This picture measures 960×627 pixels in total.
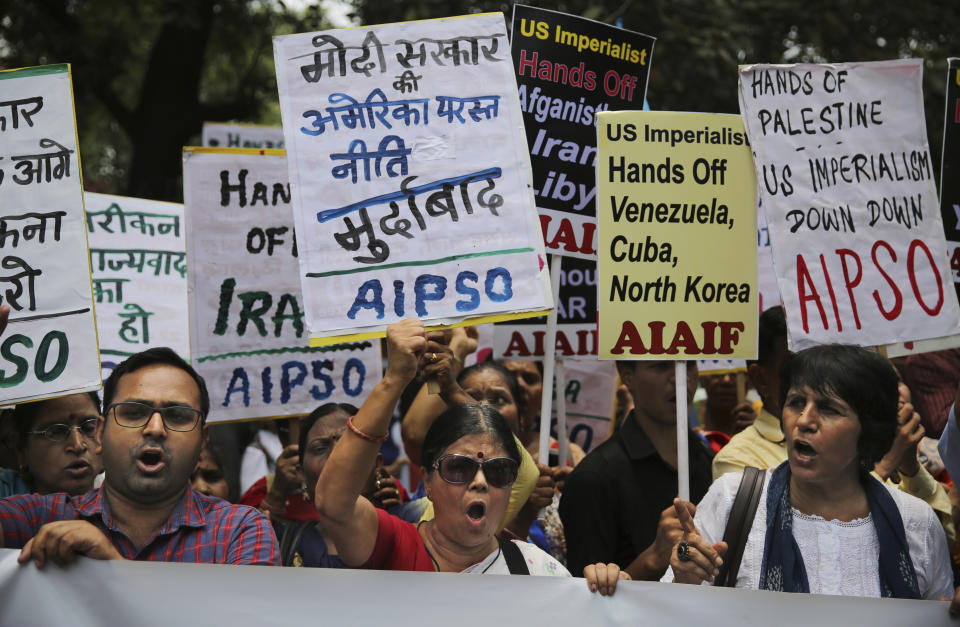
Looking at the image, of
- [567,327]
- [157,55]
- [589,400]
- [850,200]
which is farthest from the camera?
Result: [157,55]

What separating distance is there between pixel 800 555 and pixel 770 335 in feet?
5.32

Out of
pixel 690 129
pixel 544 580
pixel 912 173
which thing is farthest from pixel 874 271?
pixel 544 580

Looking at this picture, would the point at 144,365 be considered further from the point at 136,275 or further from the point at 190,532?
the point at 136,275

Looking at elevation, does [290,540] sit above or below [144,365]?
below

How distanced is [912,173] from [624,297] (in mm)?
1516

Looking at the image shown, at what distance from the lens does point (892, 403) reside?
11.8 ft

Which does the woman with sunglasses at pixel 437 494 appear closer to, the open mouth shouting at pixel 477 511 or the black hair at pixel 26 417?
the open mouth shouting at pixel 477 511

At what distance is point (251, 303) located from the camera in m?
5.09

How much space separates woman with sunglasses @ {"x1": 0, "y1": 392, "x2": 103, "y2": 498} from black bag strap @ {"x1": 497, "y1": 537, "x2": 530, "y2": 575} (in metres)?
1.63

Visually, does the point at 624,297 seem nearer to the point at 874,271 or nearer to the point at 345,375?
the point at 874,271

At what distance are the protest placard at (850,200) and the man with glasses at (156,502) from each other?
89.5 inches

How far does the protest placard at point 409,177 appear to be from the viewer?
12.5 ft

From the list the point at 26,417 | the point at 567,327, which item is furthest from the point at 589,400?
the point at 26,417

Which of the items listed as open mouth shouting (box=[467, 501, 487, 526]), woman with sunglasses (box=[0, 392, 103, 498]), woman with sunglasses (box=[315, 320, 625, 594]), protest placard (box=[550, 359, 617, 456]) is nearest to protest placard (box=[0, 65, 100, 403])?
woman with sunglasses (box=[0, 392, 103, 498])
